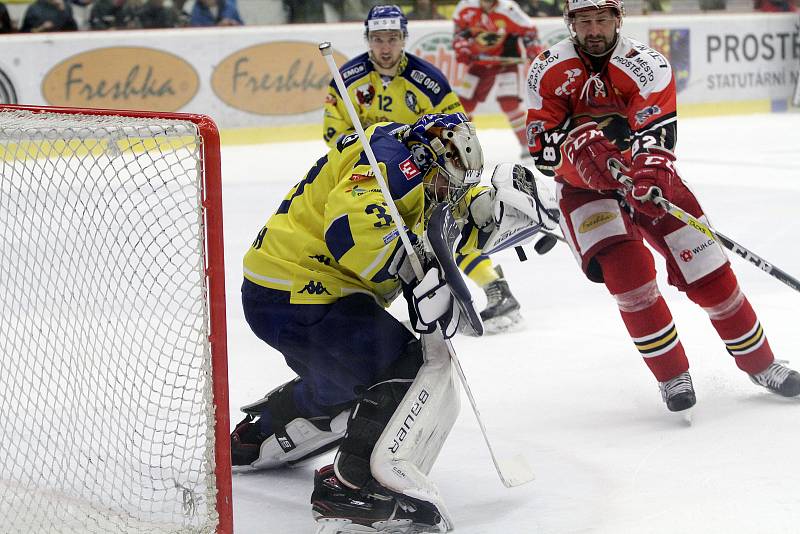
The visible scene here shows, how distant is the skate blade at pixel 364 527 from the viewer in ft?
6.86

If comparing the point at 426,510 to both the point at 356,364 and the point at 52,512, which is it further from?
the point at 52,512

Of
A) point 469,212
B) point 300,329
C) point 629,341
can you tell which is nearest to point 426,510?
point 300,329

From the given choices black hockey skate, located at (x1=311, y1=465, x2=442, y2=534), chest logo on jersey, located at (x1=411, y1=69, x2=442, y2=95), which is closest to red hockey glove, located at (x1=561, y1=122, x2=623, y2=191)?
black hockey skate, located at (x1=311, y1=465, x2=442, y2=534)

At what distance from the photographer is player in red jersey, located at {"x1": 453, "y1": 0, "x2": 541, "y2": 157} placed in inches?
281

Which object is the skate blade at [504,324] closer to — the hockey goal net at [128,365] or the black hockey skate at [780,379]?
the black hockey skate at [780,379]

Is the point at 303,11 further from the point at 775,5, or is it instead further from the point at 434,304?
the point at 434,304

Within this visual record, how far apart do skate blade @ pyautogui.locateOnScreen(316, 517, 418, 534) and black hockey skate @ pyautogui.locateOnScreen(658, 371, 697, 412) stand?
0.86 meters

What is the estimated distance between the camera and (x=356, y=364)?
86.4 inches

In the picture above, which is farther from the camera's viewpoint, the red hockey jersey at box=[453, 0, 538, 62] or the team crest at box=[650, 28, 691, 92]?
the team crest at box=[650, 28, 691, 92]

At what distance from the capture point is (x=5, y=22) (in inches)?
307

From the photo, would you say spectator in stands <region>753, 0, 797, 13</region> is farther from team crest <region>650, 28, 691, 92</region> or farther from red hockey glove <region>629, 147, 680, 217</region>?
red hockey glove <region>629, 147, 680, 217</region>

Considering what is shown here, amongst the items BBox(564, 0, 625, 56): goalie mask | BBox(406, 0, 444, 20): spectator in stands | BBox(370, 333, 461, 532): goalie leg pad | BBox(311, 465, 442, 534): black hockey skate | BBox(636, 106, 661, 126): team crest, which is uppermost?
BBox(564, 0, 625, 56): goalie mask

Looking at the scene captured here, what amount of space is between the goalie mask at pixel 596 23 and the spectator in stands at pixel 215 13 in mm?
6093

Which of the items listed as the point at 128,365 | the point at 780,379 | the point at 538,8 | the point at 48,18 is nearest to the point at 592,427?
the point at 780,379
